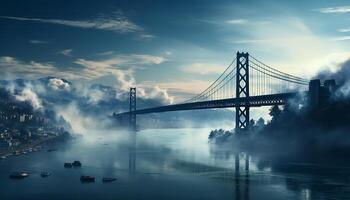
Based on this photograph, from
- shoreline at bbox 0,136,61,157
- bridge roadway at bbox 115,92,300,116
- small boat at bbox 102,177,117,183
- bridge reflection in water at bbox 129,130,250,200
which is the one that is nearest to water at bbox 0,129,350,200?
bridge reflection in water at bbox 129,130,250,200

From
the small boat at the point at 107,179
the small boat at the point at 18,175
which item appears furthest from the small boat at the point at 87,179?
the small boat at the point at 18,175

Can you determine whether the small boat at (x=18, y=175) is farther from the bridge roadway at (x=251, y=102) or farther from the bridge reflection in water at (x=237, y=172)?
the bridge roadway at (x=251, y=102)

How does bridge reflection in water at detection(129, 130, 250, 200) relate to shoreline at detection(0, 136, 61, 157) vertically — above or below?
below

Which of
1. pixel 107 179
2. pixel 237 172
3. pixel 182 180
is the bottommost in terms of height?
pixel 182 180

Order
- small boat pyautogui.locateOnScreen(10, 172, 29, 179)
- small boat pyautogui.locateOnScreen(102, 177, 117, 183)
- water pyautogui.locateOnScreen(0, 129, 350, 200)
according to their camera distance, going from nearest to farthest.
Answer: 1. water pyautogui.locateOnScreen(0, 129, 350, 200)
2. small boat pyautogui.locateOnScreen(102, 177, 117, 183)
3. small boat pyautogui.locateOnScreen(10, 172, 29, 179)

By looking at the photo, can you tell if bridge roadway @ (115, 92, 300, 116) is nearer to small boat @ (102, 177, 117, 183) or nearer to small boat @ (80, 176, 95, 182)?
small boat @ (102, 177, 117, 183)

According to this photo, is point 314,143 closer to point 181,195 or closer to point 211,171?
point 211,171

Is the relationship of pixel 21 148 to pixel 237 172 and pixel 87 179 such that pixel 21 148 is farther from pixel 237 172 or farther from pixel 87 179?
pixel 237 172

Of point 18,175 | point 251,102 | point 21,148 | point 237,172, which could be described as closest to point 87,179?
point 18,175

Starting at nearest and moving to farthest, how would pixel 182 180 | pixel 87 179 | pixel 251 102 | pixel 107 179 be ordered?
1. pixel 107 179
2. pixel 87 179
3. pixel 182 180
4. pixel 251 102

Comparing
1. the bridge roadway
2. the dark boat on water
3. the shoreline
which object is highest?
the bridge roadway

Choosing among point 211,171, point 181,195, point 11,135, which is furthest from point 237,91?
point 11,135

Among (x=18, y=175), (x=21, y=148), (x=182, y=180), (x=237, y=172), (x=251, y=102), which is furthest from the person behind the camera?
(x=21, y=148)
